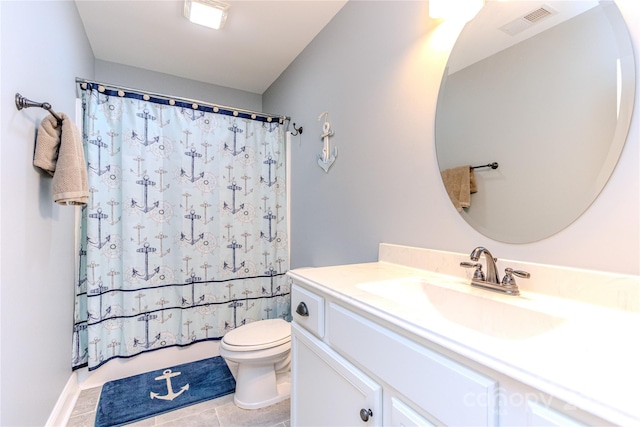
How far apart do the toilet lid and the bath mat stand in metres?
0.41

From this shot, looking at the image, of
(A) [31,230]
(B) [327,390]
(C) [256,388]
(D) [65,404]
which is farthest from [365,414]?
(D) [65,404]

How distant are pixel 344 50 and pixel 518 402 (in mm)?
1864

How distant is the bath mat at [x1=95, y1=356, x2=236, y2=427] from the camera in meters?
1.63

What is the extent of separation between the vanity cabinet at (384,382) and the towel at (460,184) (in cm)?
61

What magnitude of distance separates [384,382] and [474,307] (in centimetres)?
37

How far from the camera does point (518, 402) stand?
0.48 metres

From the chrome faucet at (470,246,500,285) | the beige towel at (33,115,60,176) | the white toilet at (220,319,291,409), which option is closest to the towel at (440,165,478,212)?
the chrome faucet at (470,246,500,285)

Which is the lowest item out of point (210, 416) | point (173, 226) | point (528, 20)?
point (210, 416)

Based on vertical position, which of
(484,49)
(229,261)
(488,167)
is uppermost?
(484,49)

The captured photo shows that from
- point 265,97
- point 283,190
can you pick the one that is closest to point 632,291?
point 283,190

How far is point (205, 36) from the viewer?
82.4 inches

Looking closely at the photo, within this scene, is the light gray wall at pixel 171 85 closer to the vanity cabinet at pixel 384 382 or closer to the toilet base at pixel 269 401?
the vanity cabinet at pixel 384 382

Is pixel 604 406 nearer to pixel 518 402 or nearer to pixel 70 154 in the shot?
pixel 518 402

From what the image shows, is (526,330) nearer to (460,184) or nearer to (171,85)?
(460,184)
